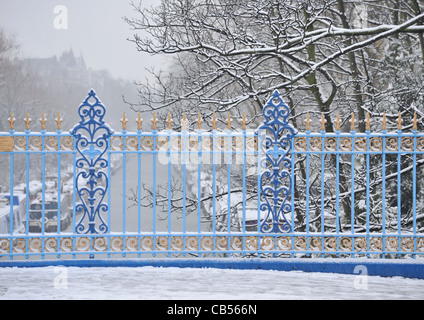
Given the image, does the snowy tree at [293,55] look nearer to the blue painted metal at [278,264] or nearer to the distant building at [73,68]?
the blue painted metal at [278,264]

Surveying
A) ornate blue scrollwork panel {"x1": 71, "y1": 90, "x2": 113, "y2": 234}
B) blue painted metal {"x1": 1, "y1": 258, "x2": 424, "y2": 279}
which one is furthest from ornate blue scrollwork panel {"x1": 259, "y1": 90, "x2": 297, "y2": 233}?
ornate blue scrollwork panel {"x1": 71, "y1": 90, "x2": 113, "y2": 234}

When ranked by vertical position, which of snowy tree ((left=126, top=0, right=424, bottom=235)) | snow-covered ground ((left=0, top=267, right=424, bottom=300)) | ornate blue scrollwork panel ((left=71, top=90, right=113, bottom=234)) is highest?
snowy tree ((left=126, top=0, right=424, bottom=235))

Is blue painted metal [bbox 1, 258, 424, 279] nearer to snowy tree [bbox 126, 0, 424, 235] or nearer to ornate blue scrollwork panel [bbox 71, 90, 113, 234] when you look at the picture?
ornate blue scrollwork panel [bbox 71, 90, 113, 234]

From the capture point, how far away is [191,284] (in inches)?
241

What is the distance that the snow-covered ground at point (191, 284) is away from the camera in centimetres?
566

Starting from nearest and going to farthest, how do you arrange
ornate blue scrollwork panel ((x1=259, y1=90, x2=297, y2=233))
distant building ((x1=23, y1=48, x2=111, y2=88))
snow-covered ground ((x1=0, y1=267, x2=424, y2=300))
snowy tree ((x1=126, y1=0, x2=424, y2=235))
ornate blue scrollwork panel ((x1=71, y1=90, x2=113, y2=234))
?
snow-covered ground ((x1=0, y1=267, x2=424, y2=300)) → ornate blue scrollwork panel ((x1=71, y1=90, x2=113, y2=234)) → ornate blue scrollwork panel ((x1=259, y1=90, x2=297, y2=233)) → snowy tree ((x1=126, y1=0, x2=424, y2=235)) → distant building ((x1=23, y1=48, x2=111, y2=88))

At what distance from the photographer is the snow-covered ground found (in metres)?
5.66

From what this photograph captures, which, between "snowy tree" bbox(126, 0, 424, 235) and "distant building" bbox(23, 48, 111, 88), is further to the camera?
"distant building" bbox(23, 48, 111, 88)

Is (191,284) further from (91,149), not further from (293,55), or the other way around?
(293,55)

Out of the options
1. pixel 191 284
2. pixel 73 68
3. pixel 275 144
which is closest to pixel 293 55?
pixel 275 144

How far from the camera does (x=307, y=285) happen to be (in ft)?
20.3
